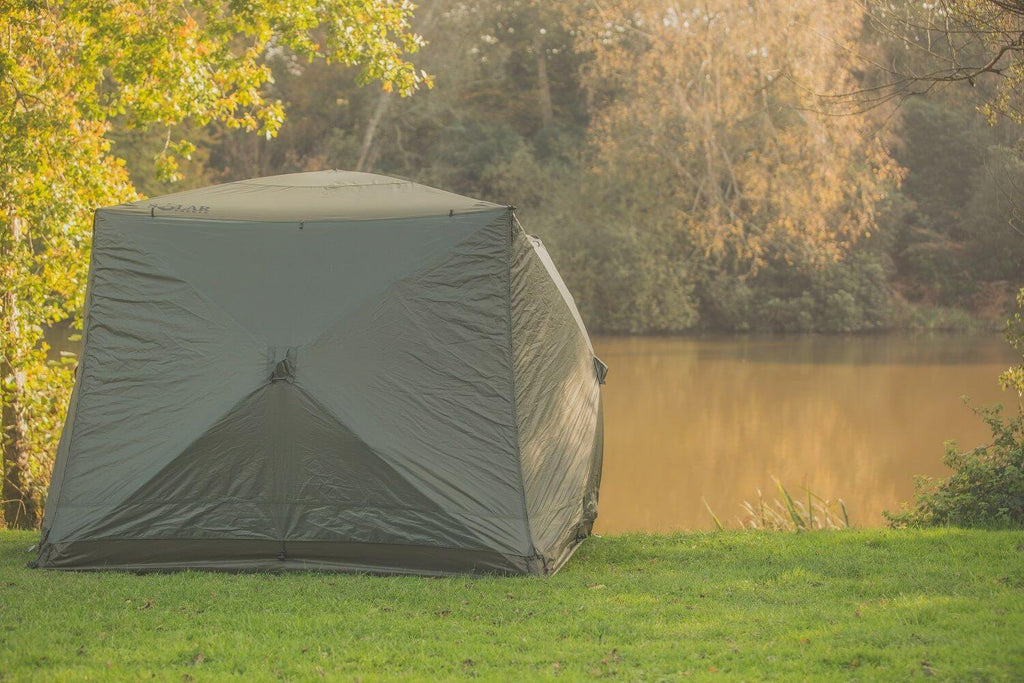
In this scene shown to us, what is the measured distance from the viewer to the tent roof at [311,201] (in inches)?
235

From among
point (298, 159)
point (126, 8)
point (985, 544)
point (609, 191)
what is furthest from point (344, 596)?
point (298, 159)

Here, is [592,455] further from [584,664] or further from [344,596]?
[584,664]

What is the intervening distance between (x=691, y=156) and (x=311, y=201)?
18.4 metres

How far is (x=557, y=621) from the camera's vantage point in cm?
474

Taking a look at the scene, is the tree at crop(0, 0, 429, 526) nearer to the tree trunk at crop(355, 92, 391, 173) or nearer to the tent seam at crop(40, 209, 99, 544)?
the tent seam at crop(40, 209, 99, 544)

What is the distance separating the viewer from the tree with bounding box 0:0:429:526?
7.90m

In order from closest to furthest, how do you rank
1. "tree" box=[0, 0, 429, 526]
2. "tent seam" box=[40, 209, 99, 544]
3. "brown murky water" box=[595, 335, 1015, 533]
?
"tent seam" box=[40, 209, 99, 544], "tree" box=[0, 0, 429, 526], "brown murky water" box=[595, 335, 1015, 533]

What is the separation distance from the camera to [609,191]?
25.0 metres

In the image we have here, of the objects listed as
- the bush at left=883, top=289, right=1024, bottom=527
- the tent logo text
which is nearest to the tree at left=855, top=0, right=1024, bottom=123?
the bush at left=883, top=289, right=1024, bottom=527

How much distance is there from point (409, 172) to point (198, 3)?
69.2 ft

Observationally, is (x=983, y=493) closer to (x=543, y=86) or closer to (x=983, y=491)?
(x=983, y=491)

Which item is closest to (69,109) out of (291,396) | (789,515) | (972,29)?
(291,396)

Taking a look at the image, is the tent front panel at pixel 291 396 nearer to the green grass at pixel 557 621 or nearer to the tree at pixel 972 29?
the green grass at pixel 557 621

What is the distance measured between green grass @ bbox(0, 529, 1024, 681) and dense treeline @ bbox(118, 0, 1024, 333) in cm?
1458
